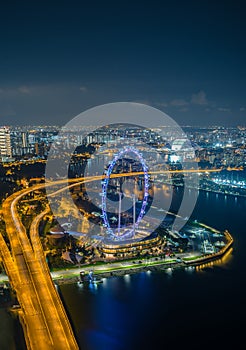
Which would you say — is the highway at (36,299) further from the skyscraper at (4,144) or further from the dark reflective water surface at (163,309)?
the skyscraper at (4,144)

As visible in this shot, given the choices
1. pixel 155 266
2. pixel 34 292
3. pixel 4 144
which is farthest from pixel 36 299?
pixel 4 144

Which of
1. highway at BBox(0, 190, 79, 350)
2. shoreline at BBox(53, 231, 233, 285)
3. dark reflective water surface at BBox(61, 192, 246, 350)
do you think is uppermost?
highway at BBox(0, 190, 79, 350)

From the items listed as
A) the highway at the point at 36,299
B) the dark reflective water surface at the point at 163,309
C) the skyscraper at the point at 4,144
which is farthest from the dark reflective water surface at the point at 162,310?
the skyscraper at the point at 4,144

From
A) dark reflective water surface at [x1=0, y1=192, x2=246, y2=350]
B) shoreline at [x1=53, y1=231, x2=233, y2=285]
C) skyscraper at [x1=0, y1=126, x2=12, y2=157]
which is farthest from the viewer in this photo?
skyscraper at [x1=0, y1=126, x2=12, y2=157]

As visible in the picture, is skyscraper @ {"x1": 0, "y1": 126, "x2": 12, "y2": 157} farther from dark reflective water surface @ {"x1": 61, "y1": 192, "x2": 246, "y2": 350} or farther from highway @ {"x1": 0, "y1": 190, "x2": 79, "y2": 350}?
dark reflective water surface @ {"x1": 61, "y1": 192, "x2": 246, "y2": 350}

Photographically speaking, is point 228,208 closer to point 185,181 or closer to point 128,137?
point 185,181

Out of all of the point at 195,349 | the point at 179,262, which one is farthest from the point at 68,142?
the point at 195,349

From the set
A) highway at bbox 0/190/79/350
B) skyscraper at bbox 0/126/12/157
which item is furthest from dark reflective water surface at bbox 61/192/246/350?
skyscraper at bbox 0/126/12/157
